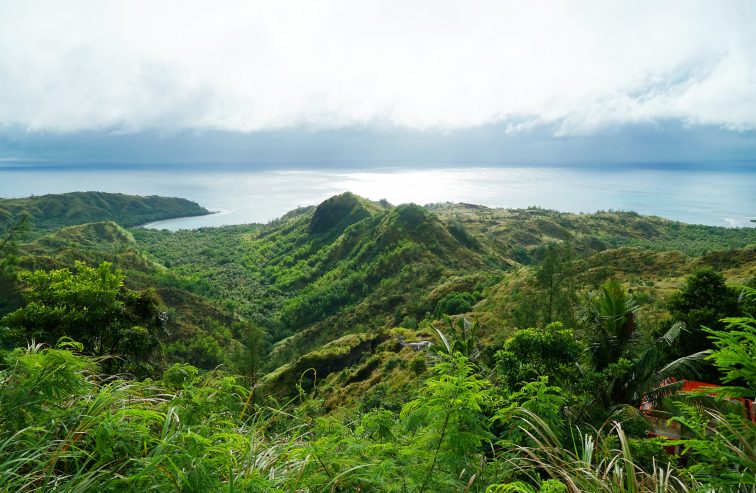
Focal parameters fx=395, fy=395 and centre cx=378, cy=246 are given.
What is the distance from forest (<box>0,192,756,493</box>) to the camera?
3.02m

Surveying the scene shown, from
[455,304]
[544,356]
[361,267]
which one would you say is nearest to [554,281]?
[544,356]

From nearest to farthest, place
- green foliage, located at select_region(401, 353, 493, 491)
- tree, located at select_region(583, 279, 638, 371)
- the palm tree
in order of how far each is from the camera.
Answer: green foliage, located at select_region(401, 353, 493, 491), the palm tree, tree, located at select_region(583, 279, 638, 371)

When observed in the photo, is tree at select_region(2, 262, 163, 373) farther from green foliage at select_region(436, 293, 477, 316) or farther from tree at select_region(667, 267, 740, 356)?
green foliage at select_region(436, 293, 477, 316)

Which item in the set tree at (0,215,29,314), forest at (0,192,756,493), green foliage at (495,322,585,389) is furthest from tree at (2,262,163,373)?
green foliage at (495,322,585,389)

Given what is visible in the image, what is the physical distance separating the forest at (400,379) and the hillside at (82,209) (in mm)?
105953

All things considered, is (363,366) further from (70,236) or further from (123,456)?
(70,236)

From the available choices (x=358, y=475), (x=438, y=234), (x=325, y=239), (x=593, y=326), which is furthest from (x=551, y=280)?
(x=325, y=239)

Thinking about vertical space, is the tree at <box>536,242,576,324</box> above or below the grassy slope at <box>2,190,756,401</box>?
above

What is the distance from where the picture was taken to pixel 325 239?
106 metres

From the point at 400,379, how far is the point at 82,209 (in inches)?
7436

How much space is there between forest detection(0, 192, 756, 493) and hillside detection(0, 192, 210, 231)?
106m

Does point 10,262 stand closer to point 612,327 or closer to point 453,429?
point 453,429

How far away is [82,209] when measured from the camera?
165500 mm

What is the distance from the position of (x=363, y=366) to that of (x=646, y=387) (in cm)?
2516
